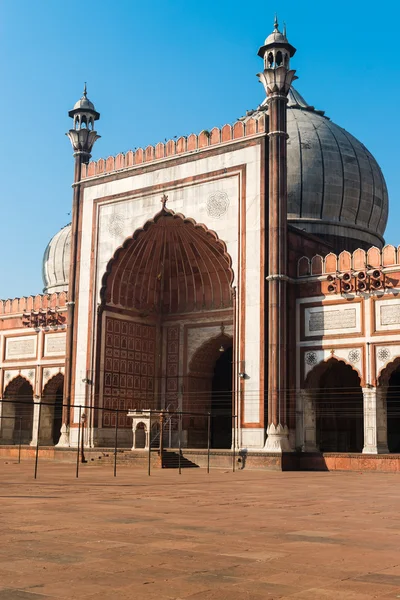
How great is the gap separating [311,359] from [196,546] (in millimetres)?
14082

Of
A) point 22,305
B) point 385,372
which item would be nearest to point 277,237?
point 385,372

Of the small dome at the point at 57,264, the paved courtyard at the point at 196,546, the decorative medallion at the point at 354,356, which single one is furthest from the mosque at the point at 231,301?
the paved courtyard at the point at 196,546

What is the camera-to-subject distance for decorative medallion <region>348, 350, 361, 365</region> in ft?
60.2

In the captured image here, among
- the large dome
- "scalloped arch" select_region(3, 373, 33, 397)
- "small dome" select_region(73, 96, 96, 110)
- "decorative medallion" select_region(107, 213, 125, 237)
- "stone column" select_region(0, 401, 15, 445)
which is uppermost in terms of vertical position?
"small dome" select_region(73, 96, 96, 110)

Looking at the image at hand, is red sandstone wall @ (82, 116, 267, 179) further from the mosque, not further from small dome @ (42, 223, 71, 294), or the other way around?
small dome @ (42, 223, 71, 294)

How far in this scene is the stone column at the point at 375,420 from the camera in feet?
58.7

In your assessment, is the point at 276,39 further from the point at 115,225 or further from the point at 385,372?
the point at 385,372

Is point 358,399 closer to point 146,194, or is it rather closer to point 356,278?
point 356,278

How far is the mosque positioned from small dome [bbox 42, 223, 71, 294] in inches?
204

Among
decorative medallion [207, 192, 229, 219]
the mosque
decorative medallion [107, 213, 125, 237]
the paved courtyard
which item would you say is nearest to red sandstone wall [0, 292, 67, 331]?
the mosque

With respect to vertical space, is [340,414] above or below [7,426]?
above

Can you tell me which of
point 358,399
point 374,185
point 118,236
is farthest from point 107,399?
point 374,185

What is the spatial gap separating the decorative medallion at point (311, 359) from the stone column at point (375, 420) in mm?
1510

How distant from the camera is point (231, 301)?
2330 centimetres
